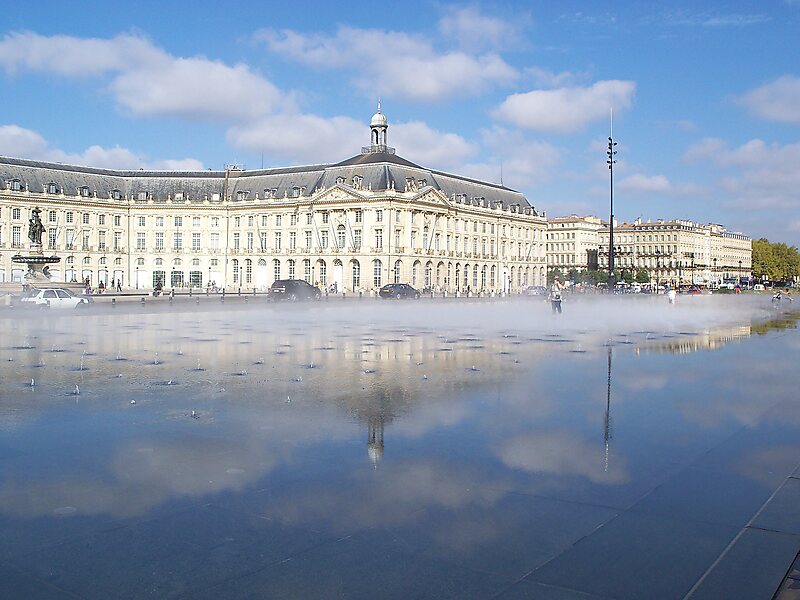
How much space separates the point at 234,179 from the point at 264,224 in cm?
941

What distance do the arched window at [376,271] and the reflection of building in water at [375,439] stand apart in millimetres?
95583

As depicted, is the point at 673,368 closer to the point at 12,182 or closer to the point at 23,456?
the point at 23,456

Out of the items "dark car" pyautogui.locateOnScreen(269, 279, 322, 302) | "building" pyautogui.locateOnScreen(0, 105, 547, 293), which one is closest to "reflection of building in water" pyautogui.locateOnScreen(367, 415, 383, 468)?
"dark car" pyautogui.locateOnScreen(269, 279, 322, 302)

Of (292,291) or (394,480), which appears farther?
(292,291)

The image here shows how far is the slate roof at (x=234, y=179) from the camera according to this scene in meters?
105

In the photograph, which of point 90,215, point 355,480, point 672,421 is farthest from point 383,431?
point 90,215

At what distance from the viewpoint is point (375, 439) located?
8977 mm

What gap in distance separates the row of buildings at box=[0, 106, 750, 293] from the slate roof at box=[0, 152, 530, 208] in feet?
0.57

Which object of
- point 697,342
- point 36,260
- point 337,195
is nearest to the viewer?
point 697,342

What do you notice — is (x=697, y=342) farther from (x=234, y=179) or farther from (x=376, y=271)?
(x=234, y=179)

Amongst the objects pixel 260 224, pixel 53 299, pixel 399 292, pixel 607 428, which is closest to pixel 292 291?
pixel 399 292

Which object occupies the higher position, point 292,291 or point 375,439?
point 292,291

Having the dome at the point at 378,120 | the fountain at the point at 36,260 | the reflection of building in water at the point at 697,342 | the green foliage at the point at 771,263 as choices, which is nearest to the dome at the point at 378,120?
the dome at the point at 378,120

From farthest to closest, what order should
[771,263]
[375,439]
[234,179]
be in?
1. [771,263]
2. [234,179]
3. [375,439]
